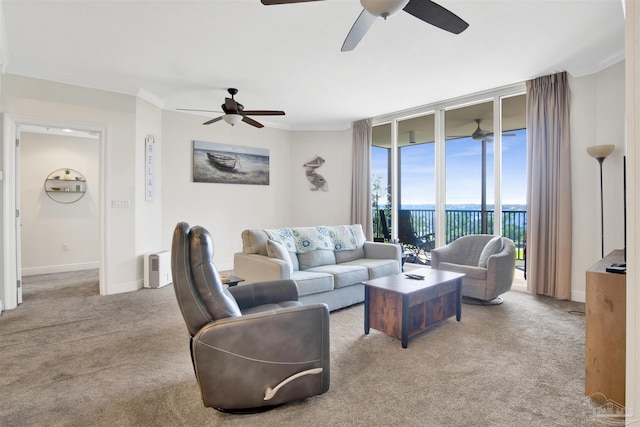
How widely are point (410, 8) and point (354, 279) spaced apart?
2527 millimetres

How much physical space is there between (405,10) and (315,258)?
2.59 metres

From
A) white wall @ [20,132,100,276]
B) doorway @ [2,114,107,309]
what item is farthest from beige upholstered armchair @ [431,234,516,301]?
white wall @ [20,132,100,276]

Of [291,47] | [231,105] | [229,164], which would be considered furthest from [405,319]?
[229,164]

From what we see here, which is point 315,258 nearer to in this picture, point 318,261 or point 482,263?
point 318,261

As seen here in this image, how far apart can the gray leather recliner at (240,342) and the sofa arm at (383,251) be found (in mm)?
2517

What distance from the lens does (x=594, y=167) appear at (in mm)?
3756

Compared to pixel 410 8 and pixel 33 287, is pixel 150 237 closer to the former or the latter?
pixel 33 287

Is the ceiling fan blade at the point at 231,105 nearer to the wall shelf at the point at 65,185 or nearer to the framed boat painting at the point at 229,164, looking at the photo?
the framed boat painting at the point at 229,164

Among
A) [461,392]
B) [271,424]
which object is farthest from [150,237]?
[461,392]

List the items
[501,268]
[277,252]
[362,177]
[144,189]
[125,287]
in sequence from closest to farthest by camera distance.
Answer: [277,252] < [501,268] < [125,287] < [144,189] < [362,177]

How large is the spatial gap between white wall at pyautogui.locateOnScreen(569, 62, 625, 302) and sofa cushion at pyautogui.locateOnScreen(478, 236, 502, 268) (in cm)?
95

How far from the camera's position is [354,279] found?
357cm

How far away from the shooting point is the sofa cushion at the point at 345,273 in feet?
11.3

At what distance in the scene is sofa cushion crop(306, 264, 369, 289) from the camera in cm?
345
